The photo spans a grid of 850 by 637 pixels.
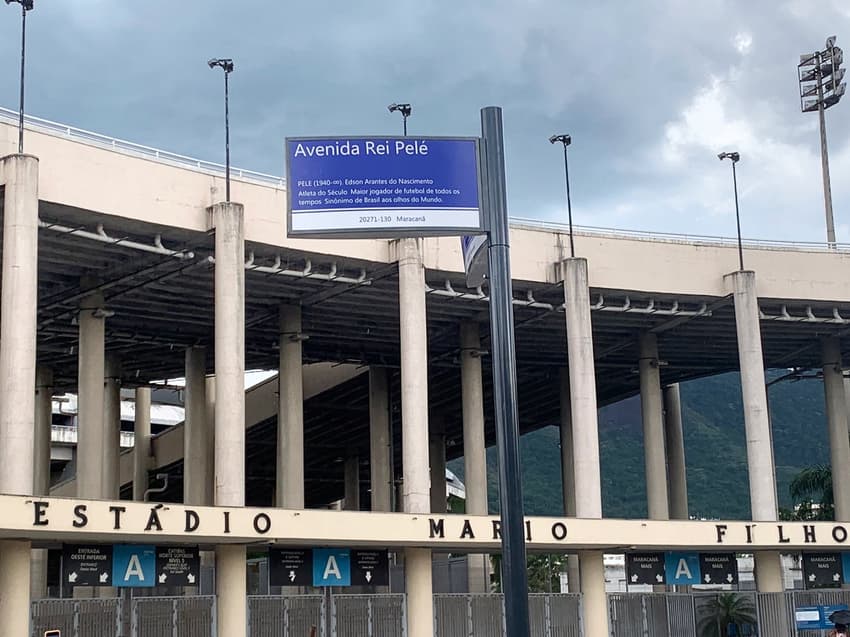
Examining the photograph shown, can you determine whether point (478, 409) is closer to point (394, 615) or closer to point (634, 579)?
point (634, 579)

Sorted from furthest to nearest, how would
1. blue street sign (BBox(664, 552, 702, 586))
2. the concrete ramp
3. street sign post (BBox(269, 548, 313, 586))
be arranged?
the concrete ramp → blue street sign (BBox(664, 552, 702, 586)) → street sign post (BBox(269, 548, 313, 586))

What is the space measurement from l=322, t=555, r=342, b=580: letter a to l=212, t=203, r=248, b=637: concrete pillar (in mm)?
3753

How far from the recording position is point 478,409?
176 ft

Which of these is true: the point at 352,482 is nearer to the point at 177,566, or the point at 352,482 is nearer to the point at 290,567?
the point at 290,567

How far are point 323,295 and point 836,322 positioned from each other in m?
22.9

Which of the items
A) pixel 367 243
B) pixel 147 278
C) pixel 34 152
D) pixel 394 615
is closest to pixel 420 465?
pixel 394 615

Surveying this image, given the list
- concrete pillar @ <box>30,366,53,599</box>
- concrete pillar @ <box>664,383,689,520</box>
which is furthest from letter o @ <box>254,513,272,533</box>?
concrete pillar @ <box>664,383,689,520</box>

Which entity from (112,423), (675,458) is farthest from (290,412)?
(675,458)

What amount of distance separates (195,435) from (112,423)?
571cm

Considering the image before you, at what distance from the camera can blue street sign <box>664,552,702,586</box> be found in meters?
47.1

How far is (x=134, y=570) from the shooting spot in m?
36.4

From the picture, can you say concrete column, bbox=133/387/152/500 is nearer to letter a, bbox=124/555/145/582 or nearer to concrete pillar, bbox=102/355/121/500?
concrete pillar, bbox=102/355/121/500

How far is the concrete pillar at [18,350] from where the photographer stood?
108 ft

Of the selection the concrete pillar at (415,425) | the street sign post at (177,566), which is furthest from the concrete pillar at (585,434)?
the street sign post at (177,566)
